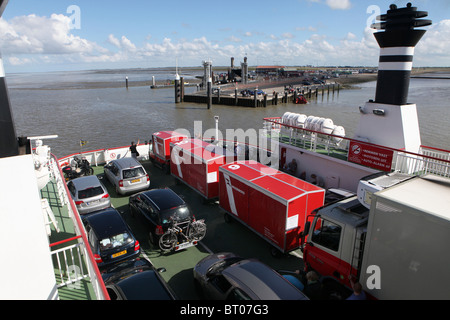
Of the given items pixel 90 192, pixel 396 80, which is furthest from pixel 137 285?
pixel 396 80

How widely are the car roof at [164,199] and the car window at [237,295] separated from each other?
434 cm

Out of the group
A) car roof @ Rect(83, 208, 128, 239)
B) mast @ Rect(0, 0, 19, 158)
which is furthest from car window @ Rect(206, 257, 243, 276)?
mast @ Rect(0, 0, 19, 158)

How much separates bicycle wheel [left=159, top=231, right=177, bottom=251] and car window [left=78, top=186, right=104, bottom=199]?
13.2 ft

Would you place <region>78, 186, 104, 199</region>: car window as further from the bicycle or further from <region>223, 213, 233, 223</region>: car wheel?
<region>223, 213, 233, 223</region>: car wheel

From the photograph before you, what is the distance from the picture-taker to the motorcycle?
14906 mm

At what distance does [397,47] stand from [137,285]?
11.4 m

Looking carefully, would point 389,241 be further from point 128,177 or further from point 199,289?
point 128,177

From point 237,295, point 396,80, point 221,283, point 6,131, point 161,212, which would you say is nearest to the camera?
point 6,131

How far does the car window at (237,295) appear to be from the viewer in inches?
225

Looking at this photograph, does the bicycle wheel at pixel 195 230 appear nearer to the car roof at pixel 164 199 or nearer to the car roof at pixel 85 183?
the car roof at pixel 164 199

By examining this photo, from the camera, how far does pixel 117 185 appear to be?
44.8 feet

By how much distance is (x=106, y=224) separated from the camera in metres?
8.94
